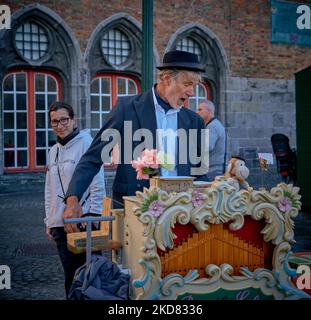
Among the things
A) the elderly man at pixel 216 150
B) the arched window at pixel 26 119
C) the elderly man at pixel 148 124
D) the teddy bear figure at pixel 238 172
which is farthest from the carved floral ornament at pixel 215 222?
the arched window at pixel 26 119

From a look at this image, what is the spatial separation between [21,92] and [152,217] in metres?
11.6

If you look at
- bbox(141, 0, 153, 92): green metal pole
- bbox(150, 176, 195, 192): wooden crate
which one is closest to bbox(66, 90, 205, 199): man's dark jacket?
bbox(150, 176, 195, 192): wooden crate

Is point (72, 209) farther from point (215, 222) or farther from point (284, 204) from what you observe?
point (284, 204)

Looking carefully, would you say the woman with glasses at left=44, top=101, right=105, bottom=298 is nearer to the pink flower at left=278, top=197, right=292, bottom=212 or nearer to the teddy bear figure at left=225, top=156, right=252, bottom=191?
the teddy bear figure at left=225, top=156, right=252, bottom=191

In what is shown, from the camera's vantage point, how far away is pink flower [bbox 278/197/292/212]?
2.74 meters

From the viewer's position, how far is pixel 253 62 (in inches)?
656

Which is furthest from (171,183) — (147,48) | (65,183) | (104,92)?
(104,92)

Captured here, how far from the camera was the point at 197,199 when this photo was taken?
261 centimetres

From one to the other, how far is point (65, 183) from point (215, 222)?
1.77m

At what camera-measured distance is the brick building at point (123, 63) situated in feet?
44.0

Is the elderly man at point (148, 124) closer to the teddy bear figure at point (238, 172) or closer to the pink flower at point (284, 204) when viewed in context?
the teddy bear figure at point (238, 172)

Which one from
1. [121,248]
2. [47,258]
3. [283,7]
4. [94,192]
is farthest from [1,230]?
[283,7]

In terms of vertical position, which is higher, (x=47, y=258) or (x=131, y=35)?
(x=131, y=35)
